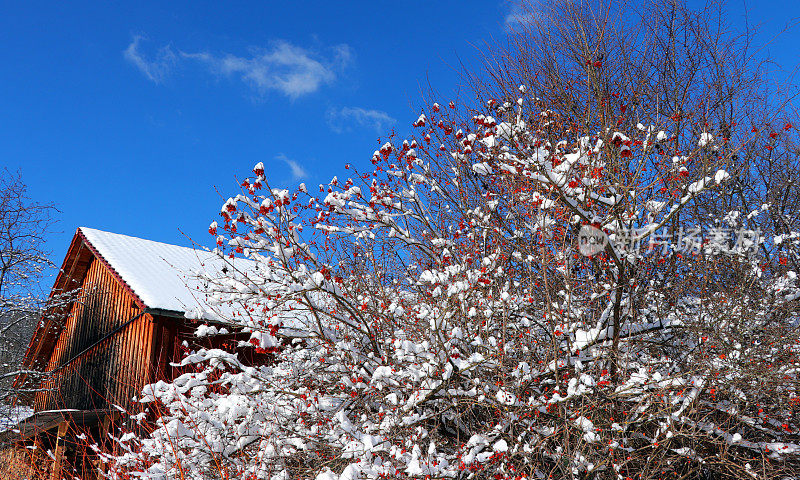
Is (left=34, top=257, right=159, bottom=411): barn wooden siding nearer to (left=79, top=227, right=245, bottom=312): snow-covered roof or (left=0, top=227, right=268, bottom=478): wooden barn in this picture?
(left=0, top=227, right=268, bottom=478): wooden barn

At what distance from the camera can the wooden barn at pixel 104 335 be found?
1057 cm

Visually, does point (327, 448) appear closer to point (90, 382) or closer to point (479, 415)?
point (479, 415)

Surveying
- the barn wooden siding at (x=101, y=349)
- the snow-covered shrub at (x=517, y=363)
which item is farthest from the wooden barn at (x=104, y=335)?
the snow-covered shrub at (x=517, y=363)

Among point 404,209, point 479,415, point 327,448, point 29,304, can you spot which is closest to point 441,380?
point 479,415

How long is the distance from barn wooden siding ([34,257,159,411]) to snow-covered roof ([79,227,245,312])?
373mm

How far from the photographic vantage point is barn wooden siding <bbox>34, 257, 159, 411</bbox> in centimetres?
1095

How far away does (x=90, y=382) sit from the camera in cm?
1299

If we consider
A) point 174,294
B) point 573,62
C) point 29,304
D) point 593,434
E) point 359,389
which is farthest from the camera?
point 29,304

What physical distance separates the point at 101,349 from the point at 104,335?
1.35 ft

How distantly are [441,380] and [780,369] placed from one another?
3580 mm

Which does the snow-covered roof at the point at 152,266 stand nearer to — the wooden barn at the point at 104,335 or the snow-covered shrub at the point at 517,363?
the wooden barn at the point at 104,335

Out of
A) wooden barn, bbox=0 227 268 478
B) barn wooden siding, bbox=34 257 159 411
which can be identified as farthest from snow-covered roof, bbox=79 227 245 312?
barn wooden siding, bbox=34 257 159 411

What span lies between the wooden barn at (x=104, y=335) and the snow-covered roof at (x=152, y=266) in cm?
3

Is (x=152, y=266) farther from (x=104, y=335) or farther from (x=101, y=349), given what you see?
(x=101, y=349)
